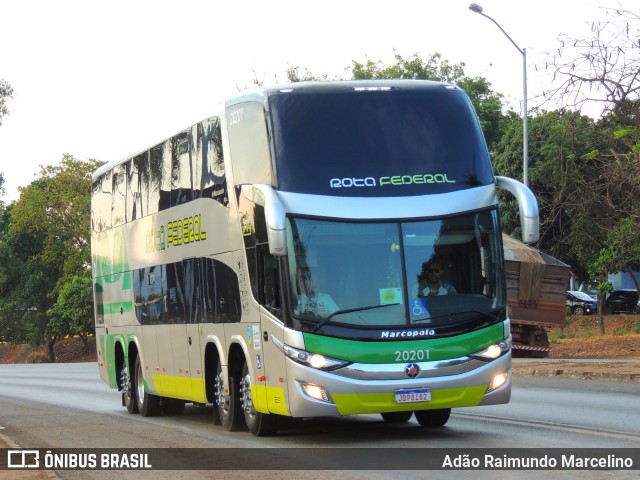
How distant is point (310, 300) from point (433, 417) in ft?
9.84

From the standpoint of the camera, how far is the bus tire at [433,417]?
15.2 metres

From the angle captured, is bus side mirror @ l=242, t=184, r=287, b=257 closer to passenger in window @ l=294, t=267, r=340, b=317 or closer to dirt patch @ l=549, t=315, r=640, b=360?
passenger in window @ l=294, t=267, r=340, b=317

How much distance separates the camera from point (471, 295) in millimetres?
13594

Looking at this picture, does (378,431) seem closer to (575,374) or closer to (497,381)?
(497,381)

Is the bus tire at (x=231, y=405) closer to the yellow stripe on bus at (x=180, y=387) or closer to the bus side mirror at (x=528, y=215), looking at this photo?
the yellow stripe on bus at (x=180, y=387)

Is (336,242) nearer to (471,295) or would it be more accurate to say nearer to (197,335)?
(471,295)

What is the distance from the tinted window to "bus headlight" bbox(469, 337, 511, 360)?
5.78 ft

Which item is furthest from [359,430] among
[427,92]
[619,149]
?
[619,149]

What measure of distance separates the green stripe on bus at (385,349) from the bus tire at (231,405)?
2741 millimetres

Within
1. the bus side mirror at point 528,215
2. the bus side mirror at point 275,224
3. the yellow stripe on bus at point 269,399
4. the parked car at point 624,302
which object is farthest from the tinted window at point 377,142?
the parked car at point 624,302

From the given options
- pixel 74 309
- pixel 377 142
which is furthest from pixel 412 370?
pixel 74 309

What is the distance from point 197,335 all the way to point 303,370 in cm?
417

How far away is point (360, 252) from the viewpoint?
13.4 m

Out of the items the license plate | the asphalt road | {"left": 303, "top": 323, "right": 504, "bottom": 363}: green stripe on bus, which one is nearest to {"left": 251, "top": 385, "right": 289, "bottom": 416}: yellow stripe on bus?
the asphalt road
